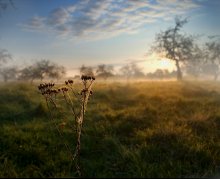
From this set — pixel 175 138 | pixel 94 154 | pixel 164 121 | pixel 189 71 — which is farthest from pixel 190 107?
pixel 189 71

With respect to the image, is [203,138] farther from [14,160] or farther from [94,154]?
[14,160]

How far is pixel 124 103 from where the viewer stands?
716 inches

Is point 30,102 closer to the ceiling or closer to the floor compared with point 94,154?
closer to the ceiling

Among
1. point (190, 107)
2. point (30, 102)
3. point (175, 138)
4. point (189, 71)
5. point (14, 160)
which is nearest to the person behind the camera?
point (14, 160)

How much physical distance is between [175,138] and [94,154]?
263cm

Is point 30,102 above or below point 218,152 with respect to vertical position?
above

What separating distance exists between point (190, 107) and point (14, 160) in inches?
388

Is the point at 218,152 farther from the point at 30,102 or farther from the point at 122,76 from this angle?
the point at 122,76

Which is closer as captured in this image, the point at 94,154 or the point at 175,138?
the point at 94,154

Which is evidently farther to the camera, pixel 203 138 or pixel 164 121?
pixel 164 121

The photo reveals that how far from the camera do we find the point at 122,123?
39.8 ft

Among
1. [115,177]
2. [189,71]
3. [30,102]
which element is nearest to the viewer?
[115,177]

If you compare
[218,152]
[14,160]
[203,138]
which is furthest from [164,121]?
[14,160]

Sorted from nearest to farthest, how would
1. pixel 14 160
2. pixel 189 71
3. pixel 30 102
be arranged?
1. pixel 14 160
2. pixel 30 102
3. pixel 189 71
